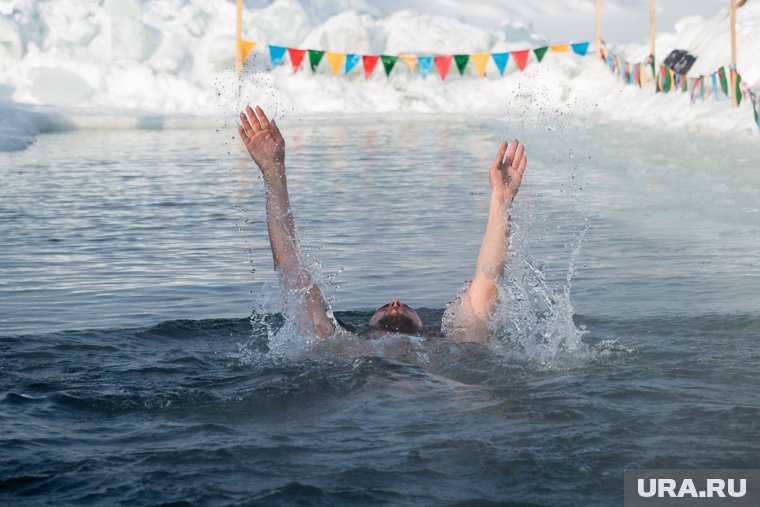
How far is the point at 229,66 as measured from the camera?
38438 millimetres

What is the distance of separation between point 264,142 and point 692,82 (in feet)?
A: 58.4

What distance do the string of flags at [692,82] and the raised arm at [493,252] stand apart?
11.8 meters

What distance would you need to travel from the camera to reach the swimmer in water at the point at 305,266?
5.60 metres

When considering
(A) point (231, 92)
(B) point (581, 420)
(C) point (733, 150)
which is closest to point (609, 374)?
(B) point (581, 420)

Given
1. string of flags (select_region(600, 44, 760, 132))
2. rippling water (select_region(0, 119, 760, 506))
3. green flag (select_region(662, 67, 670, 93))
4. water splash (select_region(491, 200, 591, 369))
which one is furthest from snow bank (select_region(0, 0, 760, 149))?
water splash (select_region(491, 200, 591, 369))

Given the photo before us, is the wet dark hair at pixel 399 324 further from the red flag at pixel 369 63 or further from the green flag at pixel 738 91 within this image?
the red flag at pixel 369 63

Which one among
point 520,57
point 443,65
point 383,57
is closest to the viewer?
point 383,57

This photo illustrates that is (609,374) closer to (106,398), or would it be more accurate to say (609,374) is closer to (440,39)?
(106,398)

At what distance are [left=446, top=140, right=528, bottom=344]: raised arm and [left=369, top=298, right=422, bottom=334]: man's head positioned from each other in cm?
24

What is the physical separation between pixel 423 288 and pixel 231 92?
2991 cm

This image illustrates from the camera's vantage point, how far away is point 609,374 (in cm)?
506

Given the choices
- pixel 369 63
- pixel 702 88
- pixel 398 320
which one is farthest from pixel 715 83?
A: pixel 398 320

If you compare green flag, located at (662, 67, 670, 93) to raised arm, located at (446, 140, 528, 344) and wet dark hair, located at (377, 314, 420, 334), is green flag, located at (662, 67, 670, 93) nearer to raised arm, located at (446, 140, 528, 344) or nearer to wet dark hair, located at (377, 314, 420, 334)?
raised arm, located at (446, 140, 528, 344)

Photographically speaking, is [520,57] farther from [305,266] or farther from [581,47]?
[305,266]
